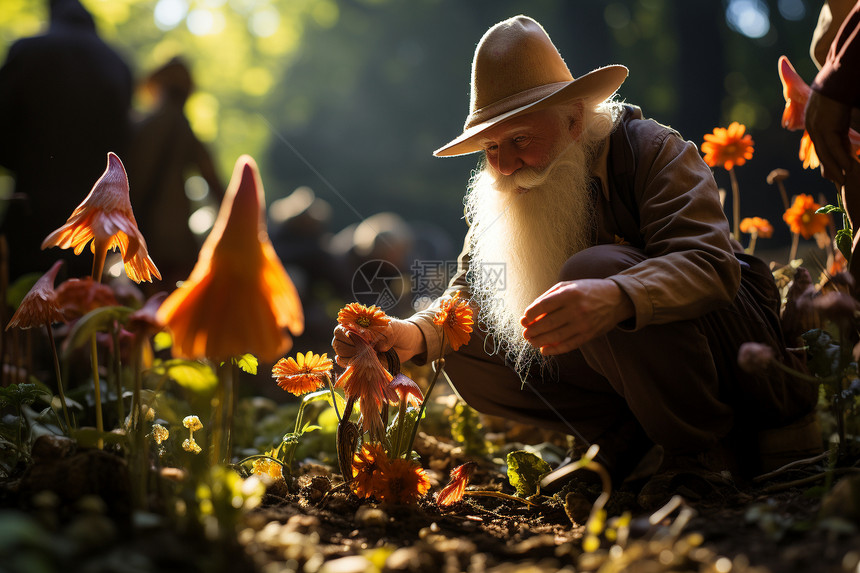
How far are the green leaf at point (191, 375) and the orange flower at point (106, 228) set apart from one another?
38 cm

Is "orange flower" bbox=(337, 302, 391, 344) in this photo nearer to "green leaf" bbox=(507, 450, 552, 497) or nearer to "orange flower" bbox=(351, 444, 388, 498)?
"orange flower" bbox=(351, 444, 388, 498)

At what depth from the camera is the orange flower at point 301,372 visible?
1739mm

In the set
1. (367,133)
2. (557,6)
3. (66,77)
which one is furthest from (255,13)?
(66,77)

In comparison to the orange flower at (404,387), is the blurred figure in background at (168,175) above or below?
above

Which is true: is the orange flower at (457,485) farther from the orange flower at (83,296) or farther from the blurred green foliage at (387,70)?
the blurred green foliage at (387,70)

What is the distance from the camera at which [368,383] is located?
171cm

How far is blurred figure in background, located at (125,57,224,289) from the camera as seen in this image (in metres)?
4.47

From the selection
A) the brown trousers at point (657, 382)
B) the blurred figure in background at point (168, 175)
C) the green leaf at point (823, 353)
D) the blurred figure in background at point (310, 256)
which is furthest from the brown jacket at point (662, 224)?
the blurred figure in background at point (310, 256)

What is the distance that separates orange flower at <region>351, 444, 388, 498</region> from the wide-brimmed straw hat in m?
1.06

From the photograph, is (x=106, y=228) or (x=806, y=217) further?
(x=806, y=217)

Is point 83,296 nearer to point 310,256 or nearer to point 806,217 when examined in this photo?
point 806,217

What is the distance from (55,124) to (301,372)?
2858mm

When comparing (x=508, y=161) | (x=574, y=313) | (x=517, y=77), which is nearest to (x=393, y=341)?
(x=574, y=313)

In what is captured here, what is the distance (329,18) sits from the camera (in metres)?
19.7
